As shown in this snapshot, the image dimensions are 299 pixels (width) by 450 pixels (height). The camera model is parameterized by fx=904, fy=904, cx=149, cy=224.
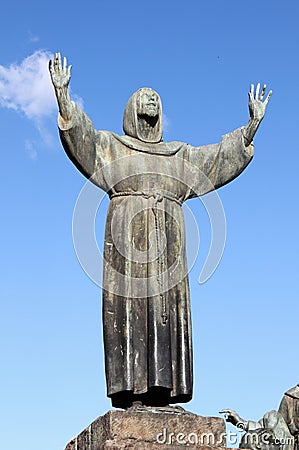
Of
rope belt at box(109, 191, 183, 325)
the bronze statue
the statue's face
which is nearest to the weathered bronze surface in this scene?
the bronze statue

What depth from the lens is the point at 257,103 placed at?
474 inches

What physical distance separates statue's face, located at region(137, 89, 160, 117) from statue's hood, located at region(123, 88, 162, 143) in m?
0.05

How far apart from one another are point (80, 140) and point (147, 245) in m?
1.56

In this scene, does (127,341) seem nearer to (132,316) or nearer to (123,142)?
(132,316)

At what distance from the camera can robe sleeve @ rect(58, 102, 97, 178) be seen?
11.1 m

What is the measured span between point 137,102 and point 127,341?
316 centimetres

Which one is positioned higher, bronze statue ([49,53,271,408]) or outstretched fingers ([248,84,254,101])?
outstretched fingers ([248,84,254,101])

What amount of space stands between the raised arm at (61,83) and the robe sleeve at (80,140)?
98 mm

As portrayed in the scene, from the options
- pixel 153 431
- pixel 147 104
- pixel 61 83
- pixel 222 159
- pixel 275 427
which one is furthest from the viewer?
pixel 275 427

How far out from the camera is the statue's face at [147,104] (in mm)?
11750

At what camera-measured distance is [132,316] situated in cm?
1084

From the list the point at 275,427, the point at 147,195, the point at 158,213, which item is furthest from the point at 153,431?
the point at 275,427

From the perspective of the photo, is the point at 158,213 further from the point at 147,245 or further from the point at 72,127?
the point at 72,127

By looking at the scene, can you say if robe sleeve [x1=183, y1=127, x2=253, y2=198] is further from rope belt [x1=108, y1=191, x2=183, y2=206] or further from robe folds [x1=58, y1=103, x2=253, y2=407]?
rope belt [x1=108, y1=191, x2=183, y2=206]
